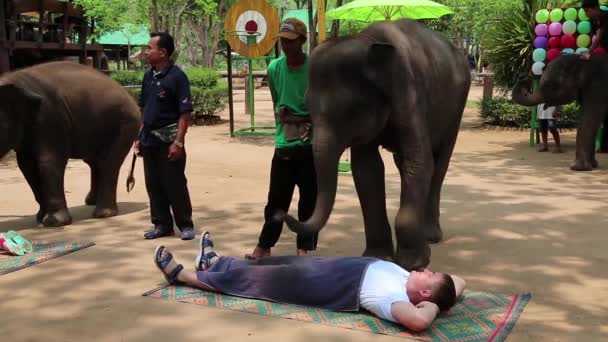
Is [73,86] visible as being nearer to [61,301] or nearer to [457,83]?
[61,301]

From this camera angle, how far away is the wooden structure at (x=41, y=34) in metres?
12.7

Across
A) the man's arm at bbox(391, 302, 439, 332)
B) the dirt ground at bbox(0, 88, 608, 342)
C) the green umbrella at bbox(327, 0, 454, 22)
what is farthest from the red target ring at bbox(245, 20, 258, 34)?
the man's arm at bbox(391, 302, 439, 332)

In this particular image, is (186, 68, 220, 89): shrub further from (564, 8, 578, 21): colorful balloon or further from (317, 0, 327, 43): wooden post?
(564, 8, 578, 21): colorful balloon

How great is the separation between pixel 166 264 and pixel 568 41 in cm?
818

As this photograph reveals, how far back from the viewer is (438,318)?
374cm

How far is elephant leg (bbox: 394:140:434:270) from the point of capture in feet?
14.1

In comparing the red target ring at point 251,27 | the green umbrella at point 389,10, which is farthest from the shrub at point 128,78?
the green umbrella at point 389,10

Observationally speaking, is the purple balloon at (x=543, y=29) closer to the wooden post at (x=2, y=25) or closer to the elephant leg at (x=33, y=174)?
the elephant leg at (x=33, y=174)

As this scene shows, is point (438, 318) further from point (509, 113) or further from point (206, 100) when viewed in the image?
point (206, 100)

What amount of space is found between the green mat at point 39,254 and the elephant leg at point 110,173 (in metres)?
1.25

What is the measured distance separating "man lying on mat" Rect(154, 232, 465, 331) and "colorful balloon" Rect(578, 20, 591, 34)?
743 cm

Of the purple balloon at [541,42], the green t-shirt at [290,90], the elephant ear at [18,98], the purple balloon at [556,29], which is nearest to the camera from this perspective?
the green t-shirt at [290,90]

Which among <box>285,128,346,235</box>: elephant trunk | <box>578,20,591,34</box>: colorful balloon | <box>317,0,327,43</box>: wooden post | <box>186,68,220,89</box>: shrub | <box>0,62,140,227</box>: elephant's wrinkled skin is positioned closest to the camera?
<box>285,128,346,235</box>: elephant trunk

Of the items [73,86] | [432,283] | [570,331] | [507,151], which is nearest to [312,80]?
[432,283]
